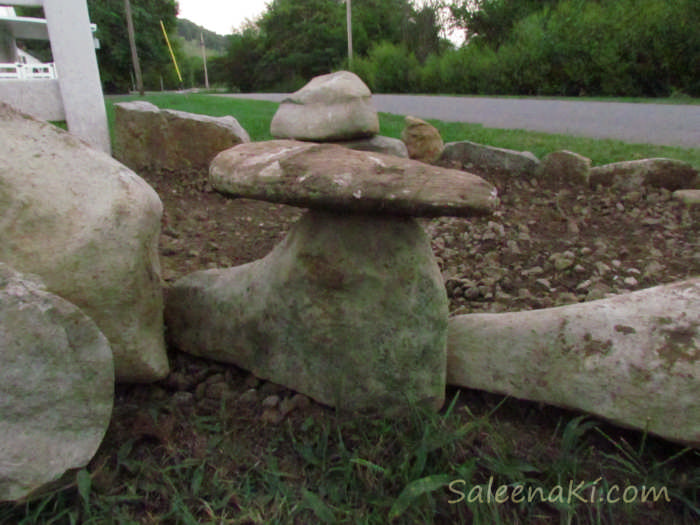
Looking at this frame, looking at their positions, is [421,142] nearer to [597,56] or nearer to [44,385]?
[44,385]

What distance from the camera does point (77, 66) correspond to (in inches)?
120

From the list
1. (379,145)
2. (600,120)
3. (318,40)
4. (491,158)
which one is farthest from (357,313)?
(318,40)

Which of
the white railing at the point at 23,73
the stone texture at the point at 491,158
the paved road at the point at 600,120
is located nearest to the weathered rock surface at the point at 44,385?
the white railing at the point at 23,73

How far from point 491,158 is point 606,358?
106 inches

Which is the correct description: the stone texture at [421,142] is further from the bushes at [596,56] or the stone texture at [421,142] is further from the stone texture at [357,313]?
the bushes at [596,56]

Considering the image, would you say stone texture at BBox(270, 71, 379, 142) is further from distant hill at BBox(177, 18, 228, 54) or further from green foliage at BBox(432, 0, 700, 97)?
distant hill at BBox(177, 18, 228, 54)

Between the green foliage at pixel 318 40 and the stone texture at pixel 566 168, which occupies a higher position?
the green foliage at pixel 318 40

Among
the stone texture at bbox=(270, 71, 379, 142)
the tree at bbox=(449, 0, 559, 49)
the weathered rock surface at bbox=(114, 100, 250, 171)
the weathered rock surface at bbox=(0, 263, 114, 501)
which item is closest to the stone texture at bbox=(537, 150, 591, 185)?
the stone texture at bbox=(270, 71, 379, 142)

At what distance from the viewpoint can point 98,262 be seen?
4.38 ft

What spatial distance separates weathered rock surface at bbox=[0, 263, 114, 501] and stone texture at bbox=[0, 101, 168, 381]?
0.17 metres

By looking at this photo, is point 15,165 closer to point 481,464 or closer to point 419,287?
point 419,287

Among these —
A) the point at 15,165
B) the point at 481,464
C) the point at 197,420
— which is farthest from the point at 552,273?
the point at 15,165

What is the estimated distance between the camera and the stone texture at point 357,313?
1.47 metres

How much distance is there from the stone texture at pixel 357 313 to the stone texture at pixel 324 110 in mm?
978
